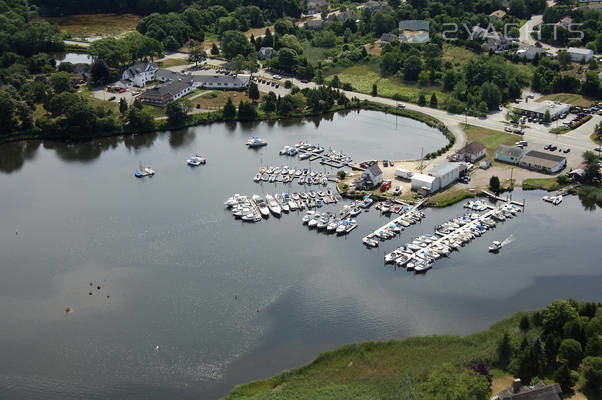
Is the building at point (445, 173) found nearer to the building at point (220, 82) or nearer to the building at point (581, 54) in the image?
the building at point (220, 82)

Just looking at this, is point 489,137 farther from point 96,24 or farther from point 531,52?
point 96,24

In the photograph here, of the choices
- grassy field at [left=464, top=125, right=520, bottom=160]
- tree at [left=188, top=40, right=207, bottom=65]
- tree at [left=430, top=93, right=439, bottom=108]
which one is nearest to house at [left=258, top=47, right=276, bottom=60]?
tree at [left=188, top=40, right=207, bottom=65]

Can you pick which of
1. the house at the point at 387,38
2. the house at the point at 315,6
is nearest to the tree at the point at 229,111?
the house at the point at 387,38

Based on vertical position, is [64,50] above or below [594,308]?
above

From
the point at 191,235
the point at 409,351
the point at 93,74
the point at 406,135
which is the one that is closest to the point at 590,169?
the point at 406,135

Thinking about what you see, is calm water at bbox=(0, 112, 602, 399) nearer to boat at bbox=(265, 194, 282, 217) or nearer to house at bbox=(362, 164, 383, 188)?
boat at bbox=(265, 194, 282, 217)

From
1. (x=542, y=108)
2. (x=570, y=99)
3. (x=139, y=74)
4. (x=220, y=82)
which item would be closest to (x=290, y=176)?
(x=220, y=82)

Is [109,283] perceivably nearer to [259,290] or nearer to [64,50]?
[259,290]
